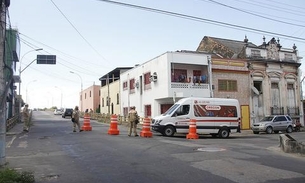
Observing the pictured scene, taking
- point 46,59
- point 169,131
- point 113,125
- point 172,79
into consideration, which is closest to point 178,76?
point 172,79

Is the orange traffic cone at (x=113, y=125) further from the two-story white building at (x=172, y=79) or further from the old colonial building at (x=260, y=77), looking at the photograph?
→ the old colonial building at (x=260, y=77)

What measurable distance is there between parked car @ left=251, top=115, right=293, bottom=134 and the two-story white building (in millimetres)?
5192

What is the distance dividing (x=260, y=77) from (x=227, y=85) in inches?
183

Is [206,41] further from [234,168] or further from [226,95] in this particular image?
[234,168]

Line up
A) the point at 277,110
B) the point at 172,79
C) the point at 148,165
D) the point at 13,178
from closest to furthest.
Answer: the point at 13,178, the point at 148,165, the point at 172,79, the point at 277,110

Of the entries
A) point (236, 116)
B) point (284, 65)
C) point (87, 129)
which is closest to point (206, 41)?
point (284, 65)

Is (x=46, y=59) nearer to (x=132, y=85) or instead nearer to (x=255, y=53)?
(x=132, y=85)

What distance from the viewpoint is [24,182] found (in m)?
7.20

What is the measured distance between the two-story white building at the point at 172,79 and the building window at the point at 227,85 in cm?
148

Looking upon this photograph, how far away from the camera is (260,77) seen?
34.1 m

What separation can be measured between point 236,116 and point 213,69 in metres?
8.73

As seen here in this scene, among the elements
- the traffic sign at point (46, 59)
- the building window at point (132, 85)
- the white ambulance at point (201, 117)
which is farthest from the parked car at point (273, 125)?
the traffic sign at point (46, 59)

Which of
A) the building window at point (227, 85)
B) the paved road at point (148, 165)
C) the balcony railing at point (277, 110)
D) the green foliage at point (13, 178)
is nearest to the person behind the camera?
the green foliage at point (13, 178)

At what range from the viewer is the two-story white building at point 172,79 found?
28.7 metres
